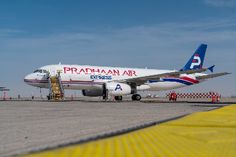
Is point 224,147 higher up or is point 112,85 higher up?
point 112,85

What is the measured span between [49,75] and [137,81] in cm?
827

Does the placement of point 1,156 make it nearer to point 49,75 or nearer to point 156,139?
point 156,139

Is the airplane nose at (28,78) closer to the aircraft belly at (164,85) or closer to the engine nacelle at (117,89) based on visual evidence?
the engine nacelle at (117,89)

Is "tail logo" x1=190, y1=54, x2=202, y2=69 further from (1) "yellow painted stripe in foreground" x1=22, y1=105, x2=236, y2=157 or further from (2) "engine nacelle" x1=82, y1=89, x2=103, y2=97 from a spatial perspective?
(1) "yellow painted stripe in foreground" x1=22, y1=105, x2=236, y2=157

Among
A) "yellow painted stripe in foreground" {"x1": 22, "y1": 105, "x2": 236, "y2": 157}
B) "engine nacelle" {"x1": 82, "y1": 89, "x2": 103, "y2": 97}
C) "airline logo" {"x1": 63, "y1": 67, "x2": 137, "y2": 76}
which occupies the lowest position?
"yellow painted stripe in foreground" {"x1": 22, "y1": 105, "x2": 236, "y2": 157}

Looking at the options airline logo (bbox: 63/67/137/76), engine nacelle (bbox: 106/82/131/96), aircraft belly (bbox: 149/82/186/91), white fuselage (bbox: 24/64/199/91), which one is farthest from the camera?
aircraft belly (bbox: 149/82/186/91)


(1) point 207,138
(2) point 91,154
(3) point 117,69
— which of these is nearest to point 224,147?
(1) point 207,138

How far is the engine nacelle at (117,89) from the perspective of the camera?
29.4 metres

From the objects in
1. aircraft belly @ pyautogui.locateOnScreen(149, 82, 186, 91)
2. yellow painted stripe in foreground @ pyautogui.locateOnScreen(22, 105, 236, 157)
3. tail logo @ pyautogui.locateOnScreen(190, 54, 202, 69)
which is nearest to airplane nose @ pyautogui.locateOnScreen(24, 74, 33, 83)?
aircraft belly @ pyautogui.locateOnScreen(149, 82, 186, 91)

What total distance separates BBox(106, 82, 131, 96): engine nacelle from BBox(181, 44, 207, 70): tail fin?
1310cm

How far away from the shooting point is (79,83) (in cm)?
3070

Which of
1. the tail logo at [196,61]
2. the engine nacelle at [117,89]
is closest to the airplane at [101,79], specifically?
the engine nacelle at [117,89]

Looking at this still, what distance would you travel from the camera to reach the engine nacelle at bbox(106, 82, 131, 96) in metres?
29.4

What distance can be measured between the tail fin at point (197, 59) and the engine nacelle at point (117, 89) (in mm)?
13104
